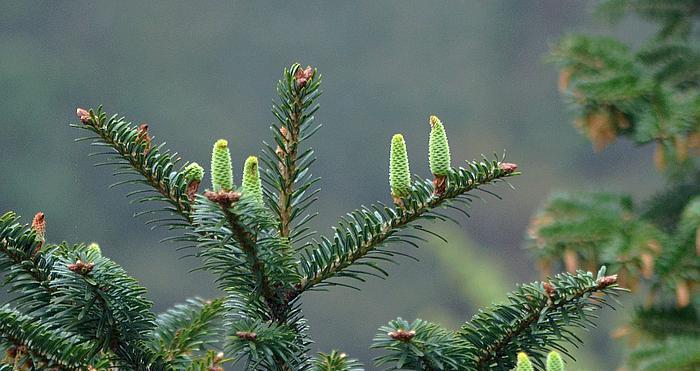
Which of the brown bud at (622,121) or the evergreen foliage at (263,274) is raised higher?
the brown bud at (622,121)

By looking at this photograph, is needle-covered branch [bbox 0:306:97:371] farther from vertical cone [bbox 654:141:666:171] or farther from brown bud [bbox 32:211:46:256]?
vertical cone [bbox 654:141:666:171]

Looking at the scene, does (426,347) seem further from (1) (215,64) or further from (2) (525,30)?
(2) (525,30)

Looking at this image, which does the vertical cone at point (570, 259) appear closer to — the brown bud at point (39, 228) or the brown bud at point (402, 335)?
the brown bud at point (402, 335)

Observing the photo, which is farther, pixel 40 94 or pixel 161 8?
pixel 161 8

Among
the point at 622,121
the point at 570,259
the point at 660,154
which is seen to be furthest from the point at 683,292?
the point at 622,121

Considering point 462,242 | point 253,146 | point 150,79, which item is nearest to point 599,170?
point 462,242

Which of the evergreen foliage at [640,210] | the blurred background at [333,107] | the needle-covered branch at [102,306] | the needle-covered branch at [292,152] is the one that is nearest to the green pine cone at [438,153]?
the needle-covered branch at [292,152]

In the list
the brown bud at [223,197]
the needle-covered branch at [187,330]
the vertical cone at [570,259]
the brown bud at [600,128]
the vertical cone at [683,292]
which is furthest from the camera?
the brown bud at [600,128]
